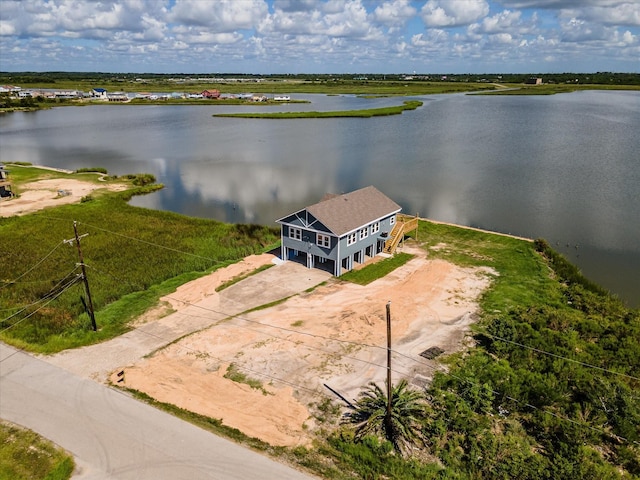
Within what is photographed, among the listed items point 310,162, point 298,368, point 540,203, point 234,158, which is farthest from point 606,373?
Answer: point 234,158

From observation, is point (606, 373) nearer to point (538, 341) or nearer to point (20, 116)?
point (538, 341)


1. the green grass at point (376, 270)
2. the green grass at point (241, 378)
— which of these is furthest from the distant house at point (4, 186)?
the green grass at point (241, 378)

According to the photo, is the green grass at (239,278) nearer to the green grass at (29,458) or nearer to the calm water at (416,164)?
the calm water at (416,164)

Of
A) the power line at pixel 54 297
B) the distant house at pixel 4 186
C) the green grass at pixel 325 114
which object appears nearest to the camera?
the power line at pixel 54 297

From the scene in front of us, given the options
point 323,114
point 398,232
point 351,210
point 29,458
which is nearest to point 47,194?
point 351,210

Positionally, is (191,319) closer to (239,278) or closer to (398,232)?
(239,278)

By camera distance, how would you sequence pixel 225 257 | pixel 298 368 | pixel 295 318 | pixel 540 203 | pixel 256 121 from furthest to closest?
pixel 256 121 < pixel 540 203 < pixel 225 257 < pixel 295 318 < pixel 298 368
